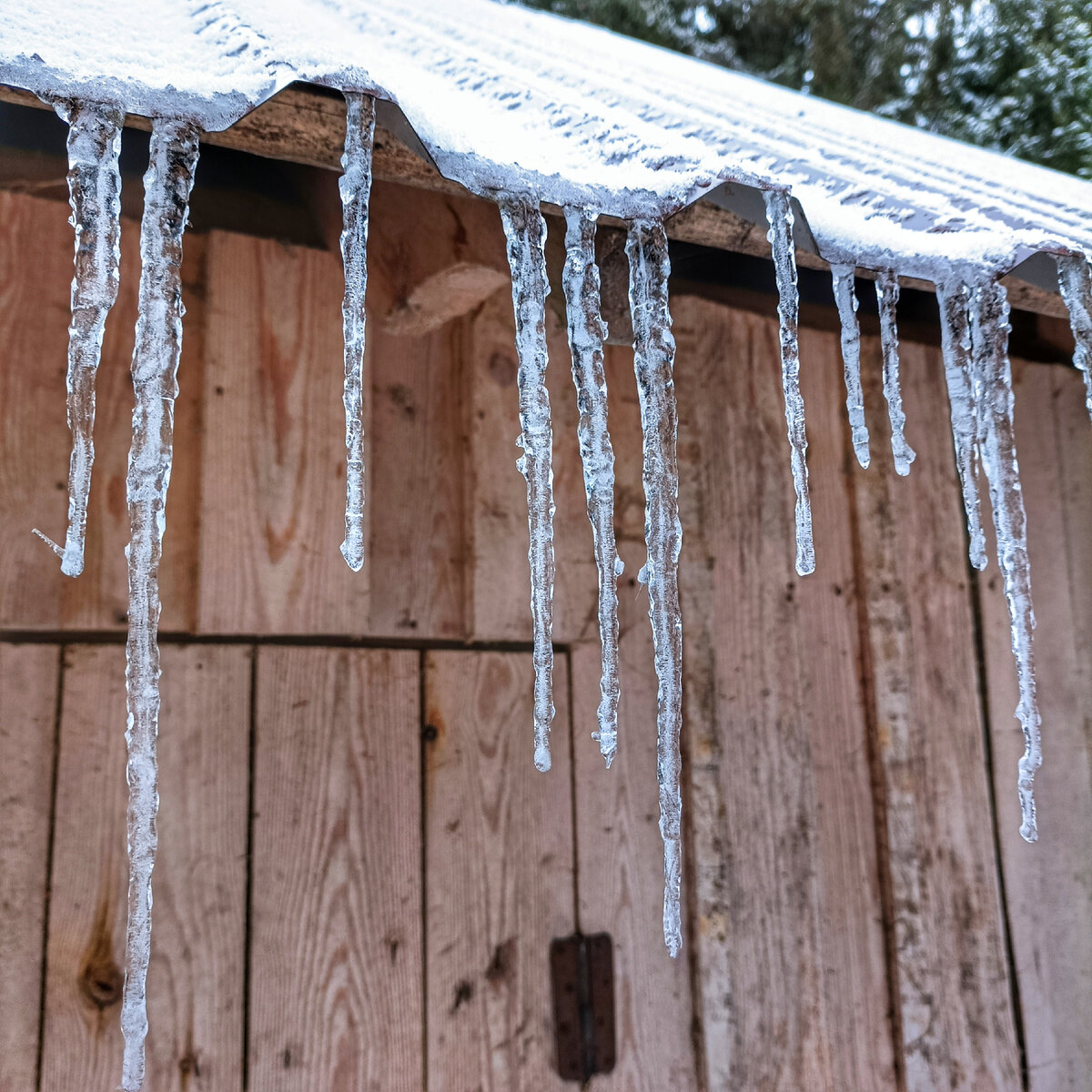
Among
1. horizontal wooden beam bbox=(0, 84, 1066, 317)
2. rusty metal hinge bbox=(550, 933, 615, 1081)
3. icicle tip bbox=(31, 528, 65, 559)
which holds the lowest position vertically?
rusty metal hinge bbox=(550, 933, 615, 1081)

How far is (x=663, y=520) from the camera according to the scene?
1.13 meters

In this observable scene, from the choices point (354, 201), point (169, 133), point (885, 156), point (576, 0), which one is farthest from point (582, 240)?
point (576, 0)

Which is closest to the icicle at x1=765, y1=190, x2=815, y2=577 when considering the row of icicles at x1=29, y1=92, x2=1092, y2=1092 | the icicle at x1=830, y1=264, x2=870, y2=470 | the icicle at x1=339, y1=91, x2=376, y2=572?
the row of icicles at x1=29, y1=92, x2=1092, y2=1092

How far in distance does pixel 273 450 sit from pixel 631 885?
912 millimetres

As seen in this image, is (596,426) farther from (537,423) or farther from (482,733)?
(482,733)

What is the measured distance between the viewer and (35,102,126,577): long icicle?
83cm

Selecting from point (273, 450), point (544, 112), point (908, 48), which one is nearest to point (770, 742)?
point (273, 450)

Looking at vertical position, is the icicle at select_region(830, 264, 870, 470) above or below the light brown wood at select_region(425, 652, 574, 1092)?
above

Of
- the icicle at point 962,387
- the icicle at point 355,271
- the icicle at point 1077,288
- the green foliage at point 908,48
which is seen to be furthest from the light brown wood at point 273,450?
the green foliage at point 908,48

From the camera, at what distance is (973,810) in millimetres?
1869

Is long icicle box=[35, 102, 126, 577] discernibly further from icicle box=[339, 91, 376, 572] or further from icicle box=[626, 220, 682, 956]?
icicle box=[626, 220, 682, 956]

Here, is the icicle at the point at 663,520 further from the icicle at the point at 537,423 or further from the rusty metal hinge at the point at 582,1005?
the rusty metal hinge at the point at 582,1005

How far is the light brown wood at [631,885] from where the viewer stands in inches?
61.4

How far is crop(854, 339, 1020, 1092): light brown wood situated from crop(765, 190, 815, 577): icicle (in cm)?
79
